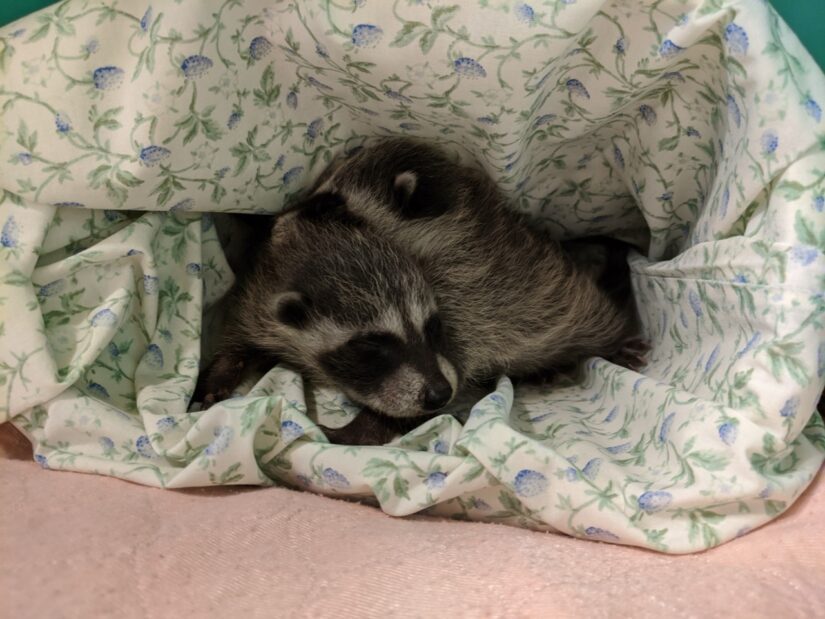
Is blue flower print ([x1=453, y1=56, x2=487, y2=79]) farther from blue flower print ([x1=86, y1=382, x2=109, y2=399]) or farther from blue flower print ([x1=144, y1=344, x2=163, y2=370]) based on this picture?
blue flower print ([x1=86, y1=382, x2=109, y2=399])

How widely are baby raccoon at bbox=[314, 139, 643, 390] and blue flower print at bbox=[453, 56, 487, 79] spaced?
467 mm

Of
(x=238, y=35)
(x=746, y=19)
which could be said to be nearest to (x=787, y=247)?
(x=746, y=19)

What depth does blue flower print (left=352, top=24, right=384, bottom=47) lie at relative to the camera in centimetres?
190

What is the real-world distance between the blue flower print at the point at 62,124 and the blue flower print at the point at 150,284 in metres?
0.42

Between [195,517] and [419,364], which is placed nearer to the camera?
[195,517]

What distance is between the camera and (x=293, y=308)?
7.55 feet

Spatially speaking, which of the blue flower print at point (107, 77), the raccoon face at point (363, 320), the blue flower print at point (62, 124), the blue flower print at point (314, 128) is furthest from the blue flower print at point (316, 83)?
the blue flower print at point (62, 124)

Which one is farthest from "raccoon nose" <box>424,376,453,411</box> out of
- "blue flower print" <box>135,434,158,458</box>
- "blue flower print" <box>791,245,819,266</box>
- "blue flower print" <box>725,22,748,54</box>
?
"blue flower print" <box>725,22,748,54</box>

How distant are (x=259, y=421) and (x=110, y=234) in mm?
657

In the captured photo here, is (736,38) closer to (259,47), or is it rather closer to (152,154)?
(259,47)


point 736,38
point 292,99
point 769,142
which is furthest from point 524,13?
point 292,99

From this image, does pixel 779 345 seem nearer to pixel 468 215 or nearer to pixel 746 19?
pixel 746 19

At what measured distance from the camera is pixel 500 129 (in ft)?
6.97

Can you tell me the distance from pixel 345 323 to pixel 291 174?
0.50 m
